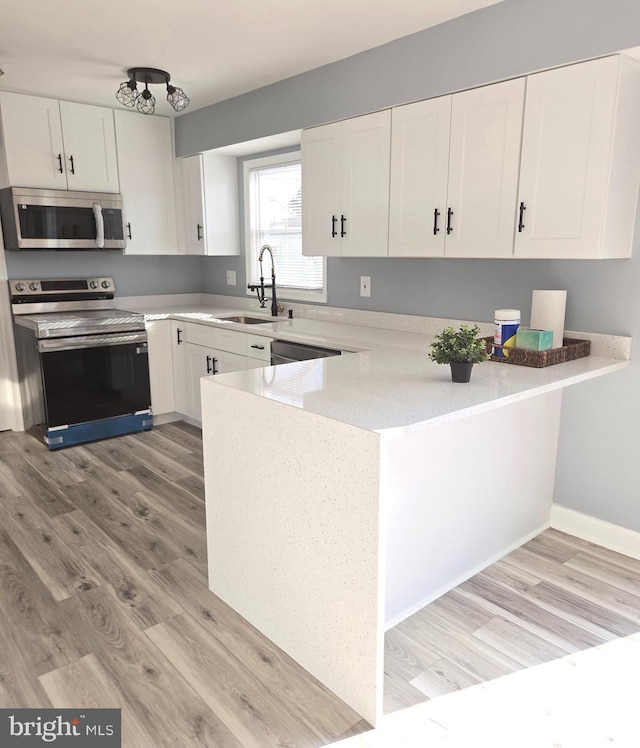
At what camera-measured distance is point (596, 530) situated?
266 centimetres

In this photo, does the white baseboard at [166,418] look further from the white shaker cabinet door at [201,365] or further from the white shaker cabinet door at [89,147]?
the white shaker cabinet door at [89,147]

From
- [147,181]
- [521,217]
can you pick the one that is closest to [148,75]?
[147,181]

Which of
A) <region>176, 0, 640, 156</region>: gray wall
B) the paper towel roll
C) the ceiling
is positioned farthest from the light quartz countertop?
the ceiling

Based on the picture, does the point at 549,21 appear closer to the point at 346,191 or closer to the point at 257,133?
the point at 346,191

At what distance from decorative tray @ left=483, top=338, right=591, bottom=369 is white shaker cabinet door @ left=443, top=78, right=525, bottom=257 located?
454 millimetres

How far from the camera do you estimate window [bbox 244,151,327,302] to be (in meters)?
4.11

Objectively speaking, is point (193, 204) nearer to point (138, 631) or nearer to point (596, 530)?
point (138, 631)

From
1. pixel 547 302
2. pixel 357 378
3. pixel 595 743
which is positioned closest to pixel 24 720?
pixel 357 378

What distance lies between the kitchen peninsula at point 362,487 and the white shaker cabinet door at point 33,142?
271 cm

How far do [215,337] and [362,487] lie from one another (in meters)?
2.58

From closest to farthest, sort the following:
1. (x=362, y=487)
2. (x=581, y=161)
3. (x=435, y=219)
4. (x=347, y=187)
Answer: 1. (x=362, y=487)
2. (x=581, y=161)
3. (x=435, y=219)
4. (x=347, y=187)

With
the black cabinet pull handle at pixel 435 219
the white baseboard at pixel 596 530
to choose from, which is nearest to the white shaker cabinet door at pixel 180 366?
the black cabinet pull handle at pixel 435 219

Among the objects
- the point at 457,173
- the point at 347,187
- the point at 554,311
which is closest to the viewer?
the point at 554,311

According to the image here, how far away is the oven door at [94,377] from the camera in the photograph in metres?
3.78
